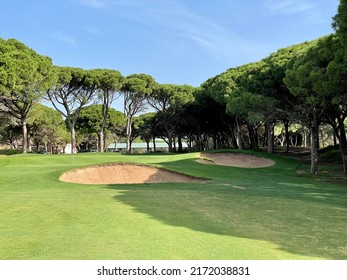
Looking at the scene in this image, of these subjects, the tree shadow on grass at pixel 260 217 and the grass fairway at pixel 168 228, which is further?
the tree shadow on grass at pixel 260 217

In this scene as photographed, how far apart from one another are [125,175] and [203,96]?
36.3m

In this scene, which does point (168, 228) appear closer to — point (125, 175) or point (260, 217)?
point (260, 217)

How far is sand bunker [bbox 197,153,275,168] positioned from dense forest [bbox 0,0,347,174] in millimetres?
5027

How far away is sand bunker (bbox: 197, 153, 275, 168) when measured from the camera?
39469mm

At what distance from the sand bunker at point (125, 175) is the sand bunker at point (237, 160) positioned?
1565 centimetres

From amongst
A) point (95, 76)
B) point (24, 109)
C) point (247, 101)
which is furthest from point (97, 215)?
point (95, 76)

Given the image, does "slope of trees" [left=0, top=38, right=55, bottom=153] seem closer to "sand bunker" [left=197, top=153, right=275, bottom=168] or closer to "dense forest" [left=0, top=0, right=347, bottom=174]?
"dense forest" [left=0, top=0, right=347, bottom=174]

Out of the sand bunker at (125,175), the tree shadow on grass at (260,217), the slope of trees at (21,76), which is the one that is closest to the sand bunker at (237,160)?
the sand bunker at (125,175)

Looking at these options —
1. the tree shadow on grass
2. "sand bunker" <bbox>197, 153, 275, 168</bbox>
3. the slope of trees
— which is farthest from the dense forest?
the tree shadow on grass

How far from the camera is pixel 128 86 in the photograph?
202ft

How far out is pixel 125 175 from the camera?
934 inches

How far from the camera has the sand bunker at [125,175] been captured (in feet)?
74.3

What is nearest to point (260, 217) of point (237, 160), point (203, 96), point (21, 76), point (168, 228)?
point (168, 228)

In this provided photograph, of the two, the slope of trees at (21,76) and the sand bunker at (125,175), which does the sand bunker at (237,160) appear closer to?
the sand bunker at (125,175)
